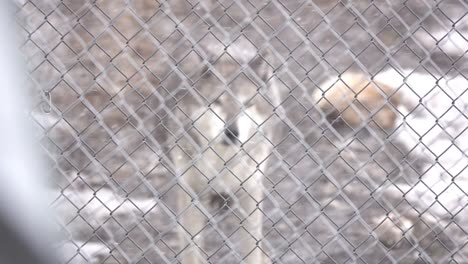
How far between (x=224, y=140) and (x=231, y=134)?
6 cm

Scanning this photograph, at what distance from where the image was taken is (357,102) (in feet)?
10.2

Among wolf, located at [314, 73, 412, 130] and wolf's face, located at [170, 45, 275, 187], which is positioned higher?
wolf's face, located at [170, 45, 275, 187]

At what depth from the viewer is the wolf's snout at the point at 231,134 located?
295 centimetres

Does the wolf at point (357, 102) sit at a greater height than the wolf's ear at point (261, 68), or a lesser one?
lesser

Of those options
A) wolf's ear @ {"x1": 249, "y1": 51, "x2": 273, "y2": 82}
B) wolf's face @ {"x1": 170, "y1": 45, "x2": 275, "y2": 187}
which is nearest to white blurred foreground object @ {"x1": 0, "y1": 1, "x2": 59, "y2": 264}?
wolf's face @ {"x1": 170, "y1": 45, "x2": 275, "y2": 187}

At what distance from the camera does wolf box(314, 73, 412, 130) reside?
3.08 meters

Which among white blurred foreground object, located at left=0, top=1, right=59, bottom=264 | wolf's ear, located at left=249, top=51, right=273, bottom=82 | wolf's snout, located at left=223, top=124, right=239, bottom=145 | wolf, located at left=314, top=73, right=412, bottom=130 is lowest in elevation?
white blurred foreground object, located at left=0, top=1, right=59, bottom=264

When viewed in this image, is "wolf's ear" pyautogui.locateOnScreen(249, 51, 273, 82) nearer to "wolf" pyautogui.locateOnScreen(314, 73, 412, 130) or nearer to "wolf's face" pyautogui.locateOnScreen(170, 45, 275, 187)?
"wolf's face" pyautogui.locateOnScreen(170, 45, 275, 187)

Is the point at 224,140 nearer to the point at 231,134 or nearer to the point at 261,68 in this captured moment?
the point at 231,134

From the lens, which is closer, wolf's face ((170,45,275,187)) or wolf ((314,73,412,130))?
wolf's face ((170,45,275,187))

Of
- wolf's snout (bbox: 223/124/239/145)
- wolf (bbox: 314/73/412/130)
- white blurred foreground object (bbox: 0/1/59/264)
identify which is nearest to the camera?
white blurred foreground object (bbox: 0/1/59/264)

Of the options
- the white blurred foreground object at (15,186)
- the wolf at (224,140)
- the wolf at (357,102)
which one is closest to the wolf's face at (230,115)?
the wolf at (224,140)

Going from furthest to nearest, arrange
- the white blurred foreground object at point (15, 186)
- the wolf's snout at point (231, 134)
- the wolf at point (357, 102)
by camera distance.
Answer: the wolf at point (357, 102) → the wolf's snout at point (231, 134) → the white blurred foreground object at point (15, 186)

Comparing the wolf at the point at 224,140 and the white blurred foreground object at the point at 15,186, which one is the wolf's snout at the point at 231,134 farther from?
the white blurred foreground object at the point at 15,186
